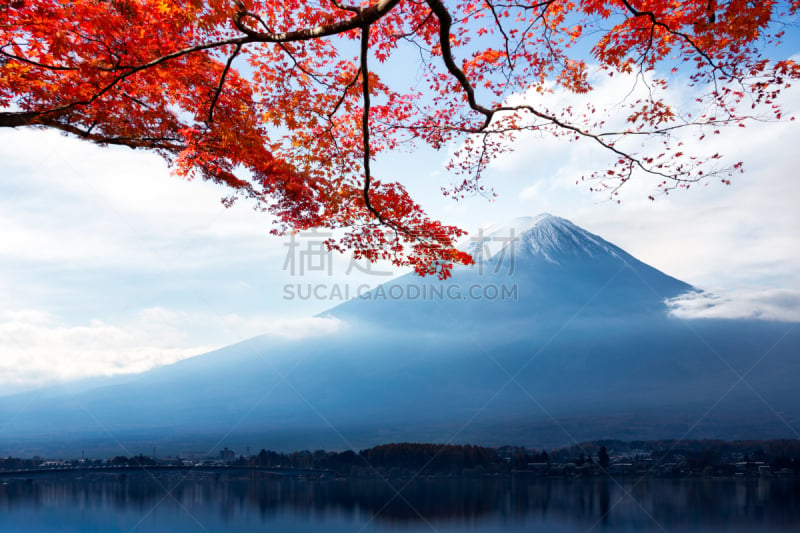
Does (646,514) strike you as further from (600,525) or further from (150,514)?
(150,514)

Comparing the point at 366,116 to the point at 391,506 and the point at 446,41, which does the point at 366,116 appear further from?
the point at 391,506

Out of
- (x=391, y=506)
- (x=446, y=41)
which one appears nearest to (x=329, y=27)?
(x=446, y=41)

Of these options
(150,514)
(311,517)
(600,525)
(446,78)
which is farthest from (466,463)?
(446,78)

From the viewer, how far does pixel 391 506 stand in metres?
33.7

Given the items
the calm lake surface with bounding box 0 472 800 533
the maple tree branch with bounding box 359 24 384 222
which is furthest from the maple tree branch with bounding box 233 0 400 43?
the calm lake surface with bounding box 0 472 800 533

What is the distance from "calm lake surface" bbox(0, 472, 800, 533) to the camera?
2577 cm

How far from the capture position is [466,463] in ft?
105

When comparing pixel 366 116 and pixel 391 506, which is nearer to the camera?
pixel 366 116

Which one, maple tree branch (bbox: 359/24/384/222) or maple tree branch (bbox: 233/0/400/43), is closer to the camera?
maple tree branch (bbox: 233/0/400/43)

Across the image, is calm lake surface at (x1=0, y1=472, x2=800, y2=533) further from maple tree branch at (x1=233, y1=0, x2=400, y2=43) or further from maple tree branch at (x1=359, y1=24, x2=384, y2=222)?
maple tree branch at (x1=233, y1=0, x2=400, y2=43)

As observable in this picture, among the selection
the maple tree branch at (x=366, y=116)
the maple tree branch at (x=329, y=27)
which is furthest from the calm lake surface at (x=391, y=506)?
the maple tree branch at (x=329, y=27)

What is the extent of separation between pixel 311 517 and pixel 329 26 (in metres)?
34.8

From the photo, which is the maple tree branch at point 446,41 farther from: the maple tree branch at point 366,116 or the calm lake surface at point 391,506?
the calm lake surface at point 391,506

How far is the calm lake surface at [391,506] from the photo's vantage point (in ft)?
84.6
